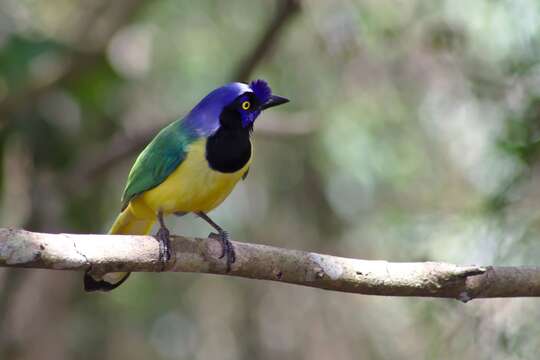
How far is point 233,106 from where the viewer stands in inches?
198

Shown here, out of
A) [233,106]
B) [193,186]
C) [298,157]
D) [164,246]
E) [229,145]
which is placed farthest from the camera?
[298,157]

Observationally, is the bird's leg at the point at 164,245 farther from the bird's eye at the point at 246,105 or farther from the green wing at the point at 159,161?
the bird's eye at the point at 246,105

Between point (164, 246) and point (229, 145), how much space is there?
0.95 meters

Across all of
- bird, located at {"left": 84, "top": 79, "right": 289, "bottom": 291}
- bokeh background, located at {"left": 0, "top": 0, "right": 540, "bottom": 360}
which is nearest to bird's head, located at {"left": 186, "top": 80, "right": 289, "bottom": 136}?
bird, located at {"left": 84, "top": 79, "right": 289, "bottom": 291}

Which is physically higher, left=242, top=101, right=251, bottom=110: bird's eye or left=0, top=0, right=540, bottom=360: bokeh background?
left=0, top=0, right=540, bottom=360: bokeh background

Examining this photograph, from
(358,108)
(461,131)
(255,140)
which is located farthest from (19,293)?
(461,131)

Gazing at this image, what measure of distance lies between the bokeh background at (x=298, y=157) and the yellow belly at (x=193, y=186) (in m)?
1.52

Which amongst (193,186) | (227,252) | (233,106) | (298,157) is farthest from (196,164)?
(298,157)

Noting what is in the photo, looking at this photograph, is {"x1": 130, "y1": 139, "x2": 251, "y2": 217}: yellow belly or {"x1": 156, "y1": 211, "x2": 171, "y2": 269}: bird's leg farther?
{"x1": 130, "y1": 139, "x2": 251, "y2": 217}: yellow belly

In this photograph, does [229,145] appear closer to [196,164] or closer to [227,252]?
[196,164]

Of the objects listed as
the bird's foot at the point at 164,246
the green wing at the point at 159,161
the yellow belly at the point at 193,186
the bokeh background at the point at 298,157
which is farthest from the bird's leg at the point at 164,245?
the bokeh background at the point at 298,157

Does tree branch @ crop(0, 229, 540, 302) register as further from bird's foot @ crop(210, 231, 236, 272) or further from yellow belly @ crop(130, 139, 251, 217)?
yellow belly @ crop(130, 139, 251, 217)

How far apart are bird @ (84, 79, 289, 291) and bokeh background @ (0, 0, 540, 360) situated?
1.47 metres

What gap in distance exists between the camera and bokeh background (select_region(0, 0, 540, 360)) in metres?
6.11
